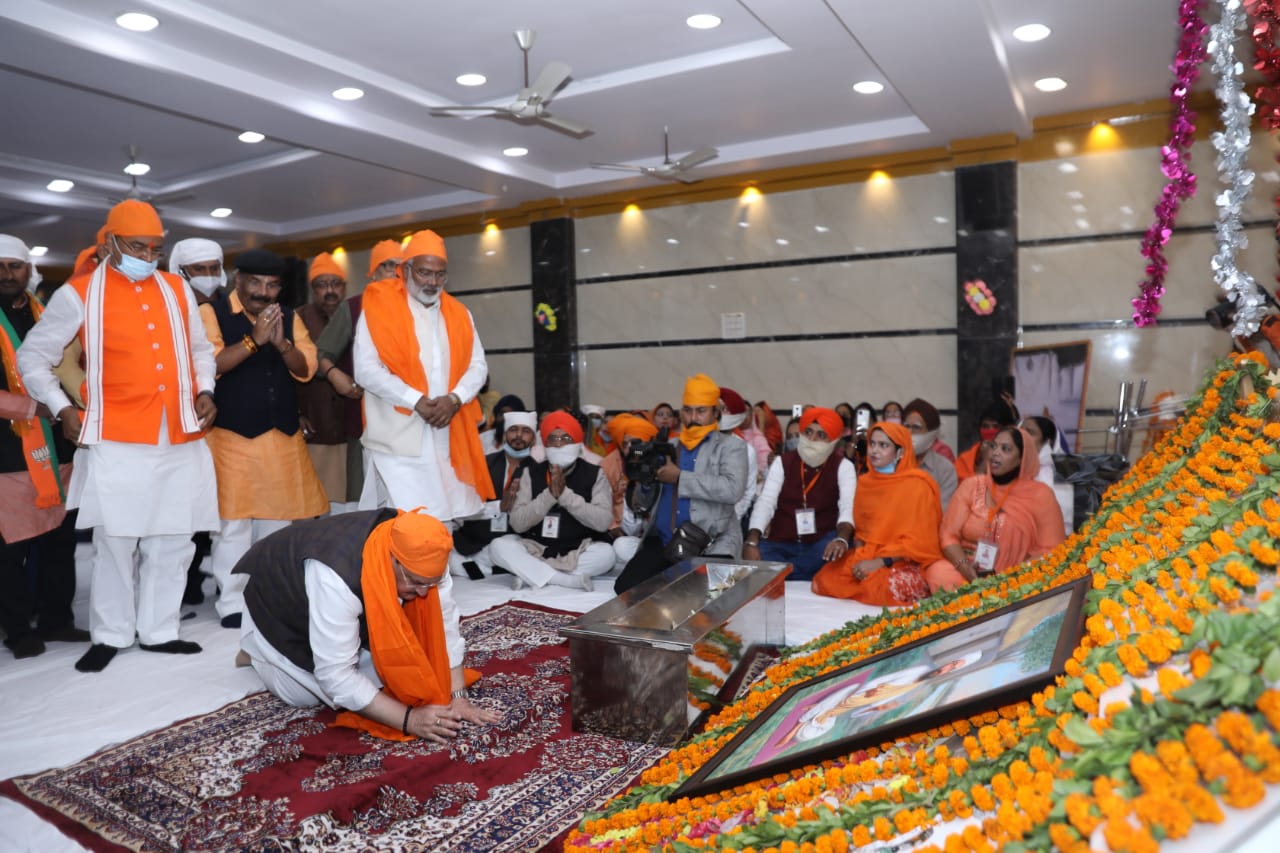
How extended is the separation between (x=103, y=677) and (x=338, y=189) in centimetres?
569

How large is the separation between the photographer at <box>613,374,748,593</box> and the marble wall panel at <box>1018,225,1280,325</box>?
3166 mm

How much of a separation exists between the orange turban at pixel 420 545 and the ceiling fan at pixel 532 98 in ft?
10.1

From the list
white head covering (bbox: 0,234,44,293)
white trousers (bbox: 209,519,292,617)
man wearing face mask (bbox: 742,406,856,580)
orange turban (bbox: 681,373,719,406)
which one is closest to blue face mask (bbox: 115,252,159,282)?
white head covering (bbox: 0,234,44,293)

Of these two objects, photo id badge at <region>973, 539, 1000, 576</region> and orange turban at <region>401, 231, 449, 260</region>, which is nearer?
photo id badge at <region>973, 539, 1000, 576</region>

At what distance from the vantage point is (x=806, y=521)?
167 inches

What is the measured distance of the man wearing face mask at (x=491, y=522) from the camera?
4672mm

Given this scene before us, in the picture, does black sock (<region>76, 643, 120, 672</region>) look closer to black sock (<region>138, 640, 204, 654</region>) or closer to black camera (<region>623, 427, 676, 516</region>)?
black sock (<region>138, 640, 204, 654</region>)

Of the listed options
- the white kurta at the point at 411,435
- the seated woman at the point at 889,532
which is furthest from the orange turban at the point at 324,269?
the seated woman at the point at 889,532

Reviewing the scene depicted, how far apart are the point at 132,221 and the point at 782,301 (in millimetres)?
5181

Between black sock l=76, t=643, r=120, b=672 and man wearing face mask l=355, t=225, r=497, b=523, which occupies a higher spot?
man wearing face mask l=355, t=225, r=497, b=523

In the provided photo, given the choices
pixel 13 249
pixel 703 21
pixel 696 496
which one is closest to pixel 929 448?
pixel 696 496

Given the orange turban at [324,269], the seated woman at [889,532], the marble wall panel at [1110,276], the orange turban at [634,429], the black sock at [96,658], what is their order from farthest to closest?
the marble wall panel at [1110,276], the orange turban at [634,429], the orange turban at [324,269], the seated woman at [889,532], the black sock at [96,658]

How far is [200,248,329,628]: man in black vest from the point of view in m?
3.65

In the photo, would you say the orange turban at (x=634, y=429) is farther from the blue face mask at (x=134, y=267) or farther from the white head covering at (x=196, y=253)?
the blue face mask at (x=134, y=267)
